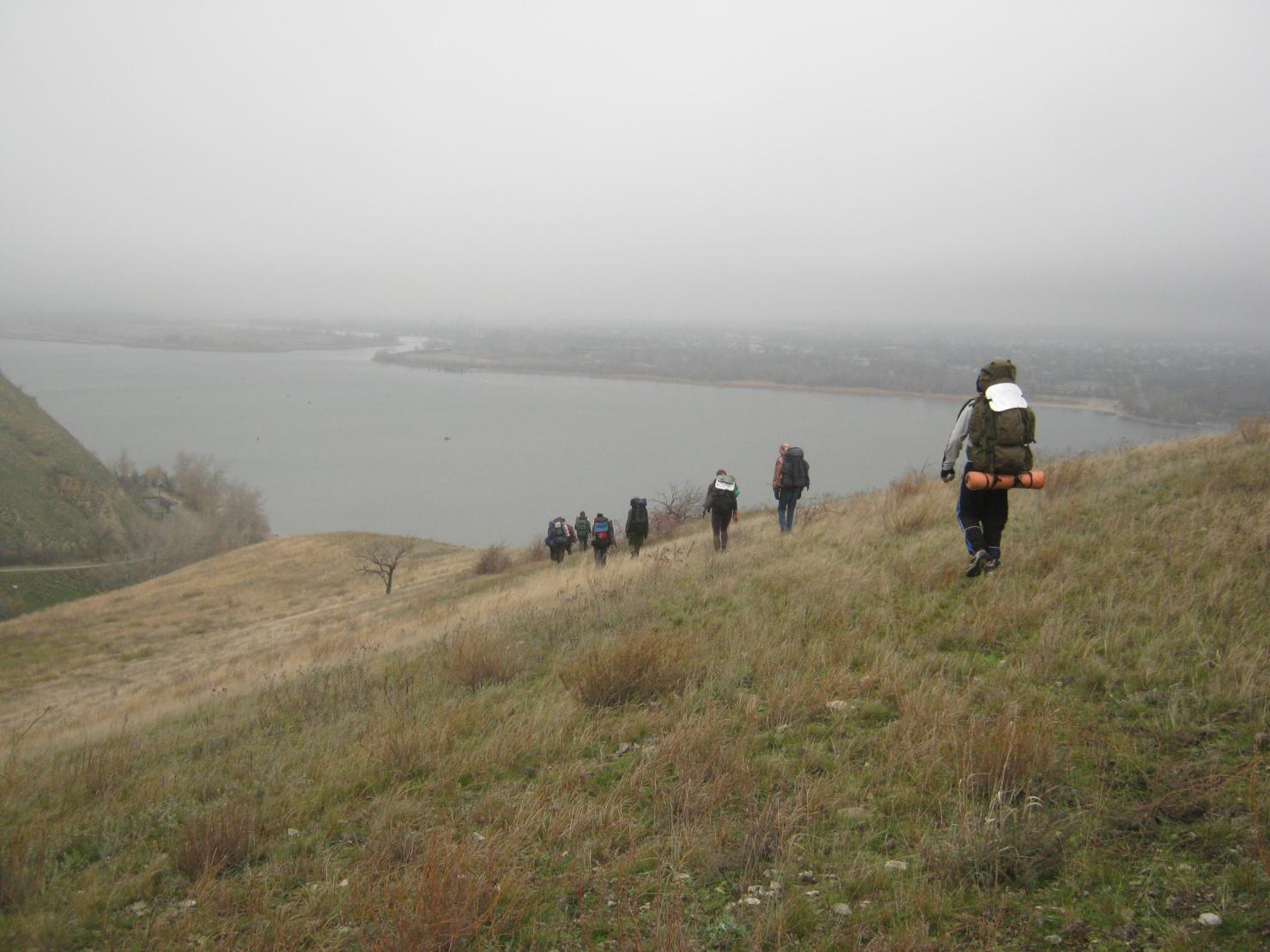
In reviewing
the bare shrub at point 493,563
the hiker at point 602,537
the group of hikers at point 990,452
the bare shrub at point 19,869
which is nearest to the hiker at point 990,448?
the group of hikers at point 990,452

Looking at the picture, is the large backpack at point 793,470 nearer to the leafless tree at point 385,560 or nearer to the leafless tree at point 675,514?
the leafless tree at point 675,514

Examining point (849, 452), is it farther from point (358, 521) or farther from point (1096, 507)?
point (1096, 507)

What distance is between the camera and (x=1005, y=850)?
2.43 m

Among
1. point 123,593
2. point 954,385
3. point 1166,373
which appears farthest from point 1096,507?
point 954,385

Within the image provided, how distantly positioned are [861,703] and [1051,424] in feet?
239

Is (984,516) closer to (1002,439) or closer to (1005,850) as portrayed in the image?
(1002,439)

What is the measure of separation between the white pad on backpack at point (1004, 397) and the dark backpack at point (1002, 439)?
0.08 ft

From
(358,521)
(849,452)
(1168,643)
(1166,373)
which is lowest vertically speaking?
(358,521)

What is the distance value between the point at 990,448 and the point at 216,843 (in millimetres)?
4974

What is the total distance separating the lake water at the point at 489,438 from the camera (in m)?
58.6

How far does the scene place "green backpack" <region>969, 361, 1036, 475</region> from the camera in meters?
4.85

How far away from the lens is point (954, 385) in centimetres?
9388

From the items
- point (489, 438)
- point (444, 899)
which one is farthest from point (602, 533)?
point (489, 438)

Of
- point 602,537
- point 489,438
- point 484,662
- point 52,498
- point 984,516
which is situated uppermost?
point 984,516
